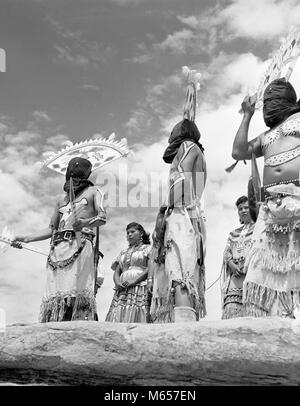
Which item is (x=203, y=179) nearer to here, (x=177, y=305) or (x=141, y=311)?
(x=177, y=305)

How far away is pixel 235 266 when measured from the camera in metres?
7.34

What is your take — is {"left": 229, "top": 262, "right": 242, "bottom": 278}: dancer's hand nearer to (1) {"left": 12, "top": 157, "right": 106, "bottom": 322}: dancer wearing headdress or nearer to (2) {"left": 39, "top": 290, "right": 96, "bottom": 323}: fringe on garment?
(1) {"left": 12, "top": 157, "right": 106, "bottom": 322}: dancer wearing headdress

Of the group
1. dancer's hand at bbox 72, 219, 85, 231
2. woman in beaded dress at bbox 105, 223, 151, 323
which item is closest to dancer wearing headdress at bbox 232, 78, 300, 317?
dancer's hand at bbox 72, 219, 85, 231

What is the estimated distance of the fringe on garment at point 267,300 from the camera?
397 centimetres

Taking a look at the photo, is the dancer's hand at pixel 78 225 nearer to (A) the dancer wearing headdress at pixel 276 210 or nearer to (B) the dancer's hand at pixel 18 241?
(B) the dancer's hand at pixel 18 241

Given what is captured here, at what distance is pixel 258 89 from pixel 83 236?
2.16m

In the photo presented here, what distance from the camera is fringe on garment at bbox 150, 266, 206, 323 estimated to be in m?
4.76

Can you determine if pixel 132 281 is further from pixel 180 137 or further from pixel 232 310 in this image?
pixel 180 137

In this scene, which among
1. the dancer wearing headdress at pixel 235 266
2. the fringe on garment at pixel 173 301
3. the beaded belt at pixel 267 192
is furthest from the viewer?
the dancer wearing headdress at pixel 235 266

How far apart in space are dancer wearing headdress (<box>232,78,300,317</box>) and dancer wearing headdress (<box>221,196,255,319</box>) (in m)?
2.75

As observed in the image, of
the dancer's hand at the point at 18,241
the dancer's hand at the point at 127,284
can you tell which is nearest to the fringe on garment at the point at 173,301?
the dancer's hand at the point at 18,241

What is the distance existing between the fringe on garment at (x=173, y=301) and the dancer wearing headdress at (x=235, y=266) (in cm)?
226

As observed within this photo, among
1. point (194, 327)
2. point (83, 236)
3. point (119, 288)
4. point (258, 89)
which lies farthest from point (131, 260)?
point (194, 327)

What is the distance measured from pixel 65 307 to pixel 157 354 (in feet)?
7.94
